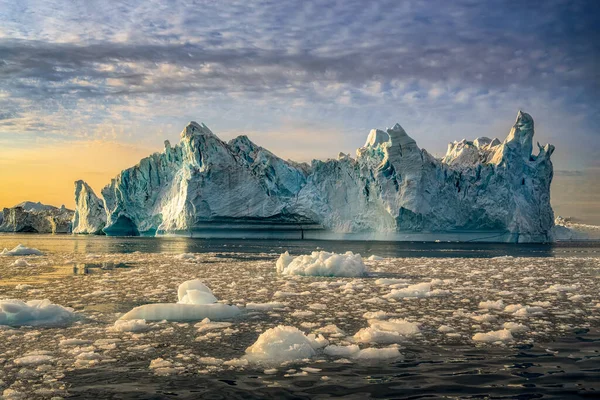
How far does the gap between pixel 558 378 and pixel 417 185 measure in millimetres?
43454

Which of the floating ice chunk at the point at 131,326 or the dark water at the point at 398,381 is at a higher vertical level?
the floating ice chunk at the point at 131,326

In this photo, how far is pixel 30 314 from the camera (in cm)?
749

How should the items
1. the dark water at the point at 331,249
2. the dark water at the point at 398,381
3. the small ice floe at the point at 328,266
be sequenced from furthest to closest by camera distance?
1. the dark water at the point at 331,249
2. the small ice floe at the point at 328,266
3. the dark water at the point at 398,381

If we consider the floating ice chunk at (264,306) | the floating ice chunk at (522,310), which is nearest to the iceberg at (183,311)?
the floating ice chunk at (264,306)

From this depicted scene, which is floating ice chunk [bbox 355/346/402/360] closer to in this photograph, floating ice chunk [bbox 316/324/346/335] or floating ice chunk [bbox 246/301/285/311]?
floating ice chunk [bbox 316/324/346/335]

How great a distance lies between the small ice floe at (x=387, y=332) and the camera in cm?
630

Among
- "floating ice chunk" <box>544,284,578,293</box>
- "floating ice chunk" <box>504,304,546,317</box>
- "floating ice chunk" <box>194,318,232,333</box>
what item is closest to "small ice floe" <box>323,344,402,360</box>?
"floating ice chunk" <box>194,318,232,333</box>

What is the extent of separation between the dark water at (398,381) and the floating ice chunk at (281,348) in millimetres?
391

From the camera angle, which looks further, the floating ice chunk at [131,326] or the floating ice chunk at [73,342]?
the floating ice chunk at [131,326]

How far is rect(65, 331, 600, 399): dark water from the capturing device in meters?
4.34

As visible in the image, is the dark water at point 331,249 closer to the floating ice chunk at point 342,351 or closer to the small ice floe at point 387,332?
Result: the small ice floe at point 387,332

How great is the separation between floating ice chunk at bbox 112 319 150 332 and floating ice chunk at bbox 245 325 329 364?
1958 millimetres

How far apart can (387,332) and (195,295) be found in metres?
3.52

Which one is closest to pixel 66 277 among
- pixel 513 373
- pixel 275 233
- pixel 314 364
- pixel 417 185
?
pixel 314 364
